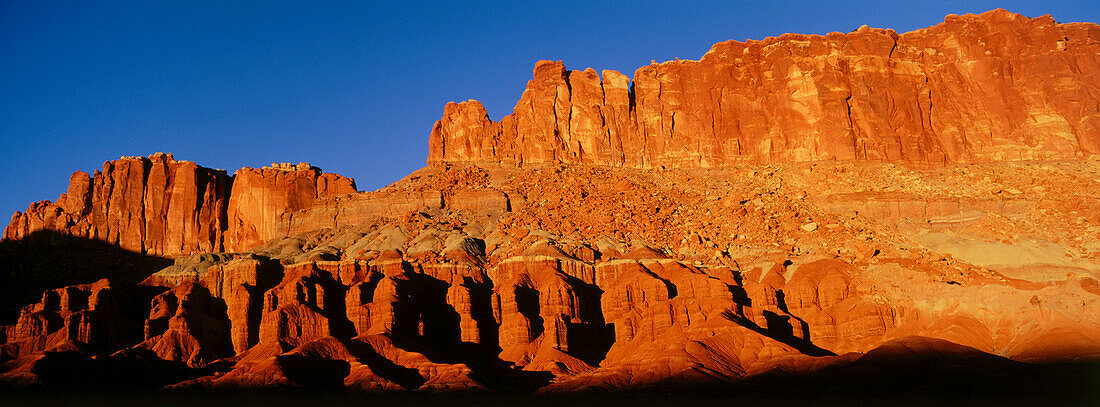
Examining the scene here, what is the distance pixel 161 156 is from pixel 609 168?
2109 inches

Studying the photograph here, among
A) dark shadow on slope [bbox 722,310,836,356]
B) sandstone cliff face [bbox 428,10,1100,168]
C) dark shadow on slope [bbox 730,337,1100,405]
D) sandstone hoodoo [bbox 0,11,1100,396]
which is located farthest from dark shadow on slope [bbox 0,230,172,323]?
dark shadow on slope [bbox 730,337,1100,405]

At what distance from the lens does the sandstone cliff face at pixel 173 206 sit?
138 metres

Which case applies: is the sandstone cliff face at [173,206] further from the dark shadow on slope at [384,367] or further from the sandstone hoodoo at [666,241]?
the dark shadow on slope at [384,367]

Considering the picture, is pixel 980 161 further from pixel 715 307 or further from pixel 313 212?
pixel 313 212

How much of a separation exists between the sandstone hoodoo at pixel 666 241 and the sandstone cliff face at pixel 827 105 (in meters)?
0.34

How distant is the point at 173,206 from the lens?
5561 inches

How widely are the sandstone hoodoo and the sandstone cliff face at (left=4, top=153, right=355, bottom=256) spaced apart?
262 mm

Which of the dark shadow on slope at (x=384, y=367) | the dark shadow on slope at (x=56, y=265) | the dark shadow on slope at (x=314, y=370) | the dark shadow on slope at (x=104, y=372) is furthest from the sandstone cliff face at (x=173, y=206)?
the dark shadow on slope at (x=314, y=370)

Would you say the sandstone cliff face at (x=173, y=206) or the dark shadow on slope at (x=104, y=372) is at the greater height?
the sandstone cliff face at (x=173, y=206)

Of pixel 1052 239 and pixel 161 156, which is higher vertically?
pixel 161 156

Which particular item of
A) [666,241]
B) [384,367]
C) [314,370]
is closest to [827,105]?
[666,241]

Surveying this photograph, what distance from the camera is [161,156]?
5704 inches

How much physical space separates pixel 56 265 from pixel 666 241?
65683 mm

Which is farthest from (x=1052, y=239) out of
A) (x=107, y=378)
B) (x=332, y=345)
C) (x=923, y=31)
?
(x=107, y=378)
